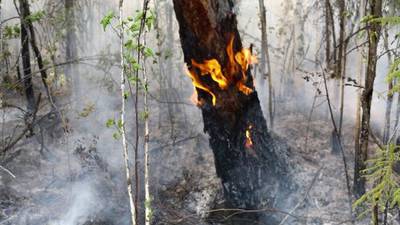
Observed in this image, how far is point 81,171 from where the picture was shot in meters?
7.14

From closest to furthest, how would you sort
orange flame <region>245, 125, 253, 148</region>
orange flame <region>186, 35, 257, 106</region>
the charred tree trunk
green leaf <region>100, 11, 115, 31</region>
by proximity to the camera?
green leaf <region>100, 11, 115, 31</region>, the charred tree trunk, orange flame <region>186, 35, 257, 106</region>, orange flame <region>245, 125, 253, 148</region>

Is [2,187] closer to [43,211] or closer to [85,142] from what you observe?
[43,211]

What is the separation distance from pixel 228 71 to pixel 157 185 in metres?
2.77

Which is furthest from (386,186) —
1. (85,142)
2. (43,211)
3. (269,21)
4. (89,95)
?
(269,21)

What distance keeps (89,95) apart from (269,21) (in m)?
17.7

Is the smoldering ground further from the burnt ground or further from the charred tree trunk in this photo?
the charred tree trunk

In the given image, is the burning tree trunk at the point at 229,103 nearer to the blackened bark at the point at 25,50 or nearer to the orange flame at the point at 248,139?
the orange flame at the point at 248,139

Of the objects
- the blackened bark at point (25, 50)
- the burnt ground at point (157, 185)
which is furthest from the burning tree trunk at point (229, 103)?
the blackened bark at point (25, 50)

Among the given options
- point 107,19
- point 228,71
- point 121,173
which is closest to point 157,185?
point 121,173

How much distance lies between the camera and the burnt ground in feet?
19.5

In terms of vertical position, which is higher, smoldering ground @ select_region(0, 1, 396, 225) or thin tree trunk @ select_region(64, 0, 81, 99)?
thin tree trunk @ select_region(64, 0, 81, 99)

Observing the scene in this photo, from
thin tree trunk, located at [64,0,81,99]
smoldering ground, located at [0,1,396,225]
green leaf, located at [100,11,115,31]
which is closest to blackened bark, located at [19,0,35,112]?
smoldering ground, located at [0,1,396,225]

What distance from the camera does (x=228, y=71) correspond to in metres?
5.37

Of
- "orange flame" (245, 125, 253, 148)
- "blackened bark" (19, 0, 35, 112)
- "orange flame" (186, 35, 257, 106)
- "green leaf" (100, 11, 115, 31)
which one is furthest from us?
"blackened bark" (19, 0, 35, 112)
